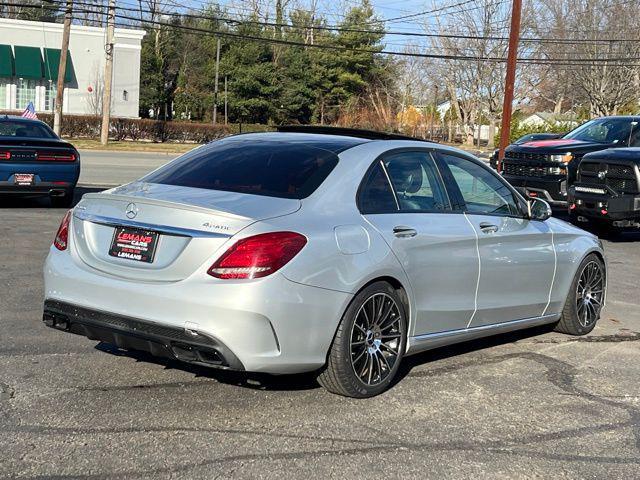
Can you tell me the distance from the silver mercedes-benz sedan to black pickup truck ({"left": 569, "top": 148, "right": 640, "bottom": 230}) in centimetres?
740

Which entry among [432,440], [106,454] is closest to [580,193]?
[432,440]

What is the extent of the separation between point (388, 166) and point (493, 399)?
1643 mm

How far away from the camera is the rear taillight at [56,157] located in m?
13.5

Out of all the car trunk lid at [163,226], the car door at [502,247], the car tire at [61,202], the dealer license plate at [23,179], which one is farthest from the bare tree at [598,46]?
the car trunk lid at [163,226]

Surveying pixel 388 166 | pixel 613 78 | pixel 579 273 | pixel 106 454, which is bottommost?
pixel 106 454

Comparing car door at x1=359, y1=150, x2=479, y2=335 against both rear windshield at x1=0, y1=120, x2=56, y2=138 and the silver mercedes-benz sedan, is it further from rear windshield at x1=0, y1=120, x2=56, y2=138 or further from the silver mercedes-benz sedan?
rear windshield at x1=0, y1=120, x2=56, y2=138

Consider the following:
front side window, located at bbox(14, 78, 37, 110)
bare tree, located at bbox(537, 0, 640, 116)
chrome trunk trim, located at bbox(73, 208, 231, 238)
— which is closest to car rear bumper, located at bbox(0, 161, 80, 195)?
chrome trunk trim, located at bbox(73, 208, 231, 238)

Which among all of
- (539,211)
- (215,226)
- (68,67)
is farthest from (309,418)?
(68,67)

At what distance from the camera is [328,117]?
217ft

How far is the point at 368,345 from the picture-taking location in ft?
16.5

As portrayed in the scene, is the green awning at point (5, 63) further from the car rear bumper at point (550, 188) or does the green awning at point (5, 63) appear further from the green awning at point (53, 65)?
the car rear bumper at point (550, 188)

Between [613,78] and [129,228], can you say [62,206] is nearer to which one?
[129,228]

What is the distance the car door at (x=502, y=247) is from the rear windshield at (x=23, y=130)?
392 inches

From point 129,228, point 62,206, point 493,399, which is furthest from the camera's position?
point 62,206
